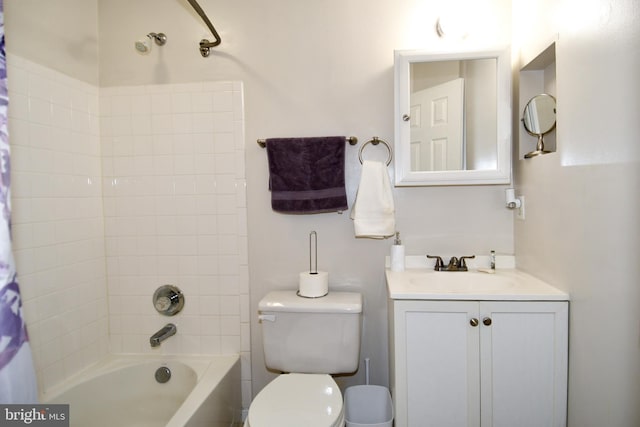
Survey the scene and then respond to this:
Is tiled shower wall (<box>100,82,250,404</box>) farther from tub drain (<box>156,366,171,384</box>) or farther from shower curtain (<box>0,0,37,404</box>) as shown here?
shower curtain (<box>0,0,37,404</box>)

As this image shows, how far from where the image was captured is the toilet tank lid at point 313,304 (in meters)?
1.55

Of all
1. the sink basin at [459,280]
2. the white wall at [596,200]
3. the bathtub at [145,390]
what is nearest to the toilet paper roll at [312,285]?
the sink basin at [459,280]

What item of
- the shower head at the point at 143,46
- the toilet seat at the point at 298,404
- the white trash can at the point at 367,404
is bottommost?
the white trash can at the point at 367,404

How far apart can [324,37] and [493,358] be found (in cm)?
161

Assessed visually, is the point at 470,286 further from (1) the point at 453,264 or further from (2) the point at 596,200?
(2) the point at 596,200

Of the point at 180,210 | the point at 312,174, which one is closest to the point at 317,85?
the point at 312,174

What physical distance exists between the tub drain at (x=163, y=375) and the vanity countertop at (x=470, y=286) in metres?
1.21

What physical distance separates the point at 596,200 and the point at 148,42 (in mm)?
1980

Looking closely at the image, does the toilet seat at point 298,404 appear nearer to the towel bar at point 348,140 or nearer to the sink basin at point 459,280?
the sink basin at point 459,280

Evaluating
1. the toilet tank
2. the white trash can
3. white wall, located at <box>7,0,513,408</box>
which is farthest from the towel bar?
the white trash can

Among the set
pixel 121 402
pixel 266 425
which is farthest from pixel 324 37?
pixel 121 402

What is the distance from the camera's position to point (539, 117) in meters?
1.45

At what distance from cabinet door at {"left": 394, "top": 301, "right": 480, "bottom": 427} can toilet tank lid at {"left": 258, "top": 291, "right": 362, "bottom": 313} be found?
30 centimetres

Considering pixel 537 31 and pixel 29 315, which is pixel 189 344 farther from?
pixel 537 31
